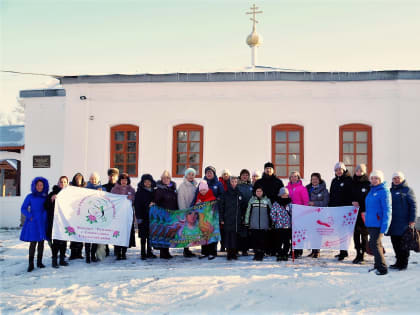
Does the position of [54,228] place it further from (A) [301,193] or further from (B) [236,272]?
(A) [301,193]

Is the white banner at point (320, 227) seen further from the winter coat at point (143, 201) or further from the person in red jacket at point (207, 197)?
the winter coat at point (143, 201)

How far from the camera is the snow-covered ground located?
18.8ft

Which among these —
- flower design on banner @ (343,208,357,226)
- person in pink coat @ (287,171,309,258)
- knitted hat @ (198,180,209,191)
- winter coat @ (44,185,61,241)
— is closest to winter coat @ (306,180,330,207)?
person in pink coat @ (287,171,309,258)

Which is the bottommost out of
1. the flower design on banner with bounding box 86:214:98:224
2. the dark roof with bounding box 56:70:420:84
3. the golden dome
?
the flower design on banner with bounding box 86:214:98:224

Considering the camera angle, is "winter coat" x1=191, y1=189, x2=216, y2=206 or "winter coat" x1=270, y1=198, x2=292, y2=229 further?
"winter coat" x1=191, y1=189, x2=216, y2=206

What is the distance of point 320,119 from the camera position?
11609mm

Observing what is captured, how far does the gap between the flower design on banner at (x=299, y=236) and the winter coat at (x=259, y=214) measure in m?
0.49

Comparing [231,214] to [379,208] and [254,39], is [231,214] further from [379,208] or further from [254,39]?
[254,39]

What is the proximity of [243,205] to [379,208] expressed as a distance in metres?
2.33

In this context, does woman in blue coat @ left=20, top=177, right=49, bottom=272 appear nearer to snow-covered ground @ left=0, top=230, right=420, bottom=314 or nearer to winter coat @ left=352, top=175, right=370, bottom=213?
snow-covered ground @ left=0, top=230, right=420, bottom=314

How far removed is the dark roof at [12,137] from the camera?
1443 centimetres

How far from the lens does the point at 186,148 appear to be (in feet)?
39.1

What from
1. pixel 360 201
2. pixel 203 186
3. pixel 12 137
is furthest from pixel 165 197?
pixel 12 137

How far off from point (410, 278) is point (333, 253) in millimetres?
2159
